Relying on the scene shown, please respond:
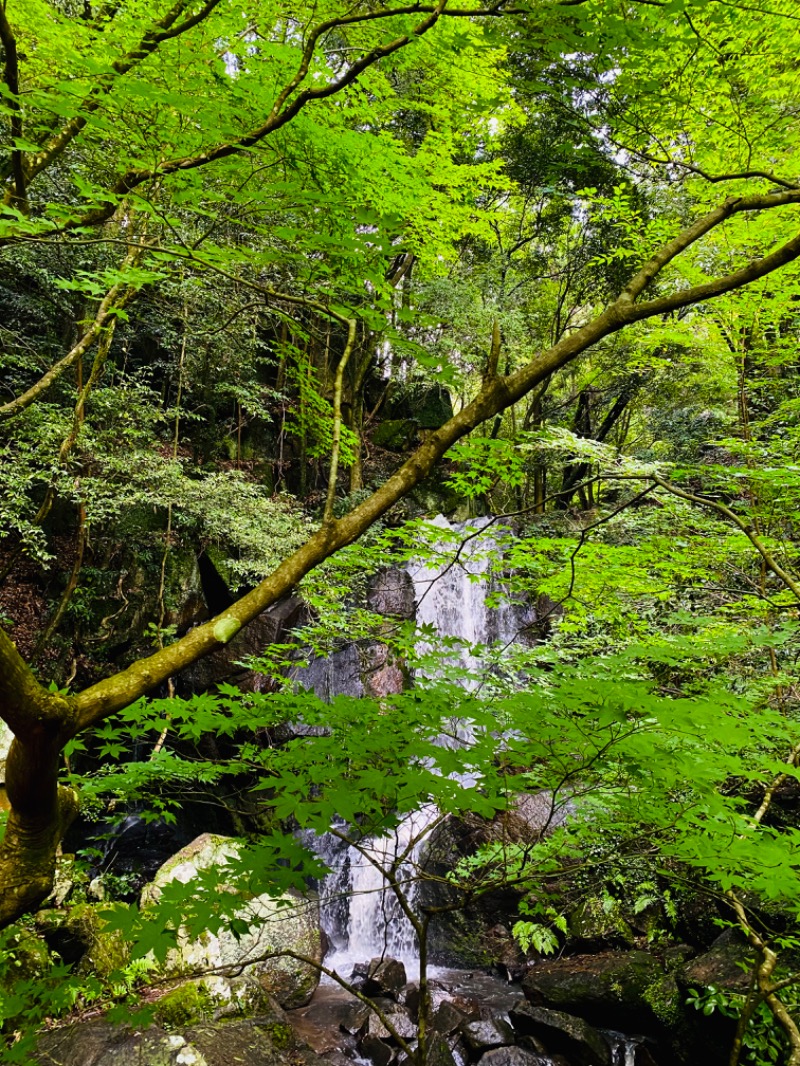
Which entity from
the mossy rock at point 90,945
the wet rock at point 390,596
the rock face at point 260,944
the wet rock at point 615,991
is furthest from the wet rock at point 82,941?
the wet rock at point 390,596

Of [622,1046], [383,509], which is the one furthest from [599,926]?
[383,509]

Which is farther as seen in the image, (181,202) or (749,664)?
(749,664)

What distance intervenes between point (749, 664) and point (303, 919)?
6.25 m

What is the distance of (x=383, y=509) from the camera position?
212cm

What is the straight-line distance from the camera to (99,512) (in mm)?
7891

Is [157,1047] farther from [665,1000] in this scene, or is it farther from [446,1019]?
[665,1000]

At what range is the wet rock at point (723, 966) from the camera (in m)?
4.74

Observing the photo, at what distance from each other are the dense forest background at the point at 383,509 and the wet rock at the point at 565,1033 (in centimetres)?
84

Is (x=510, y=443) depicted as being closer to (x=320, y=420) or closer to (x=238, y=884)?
(x=320, y=420)

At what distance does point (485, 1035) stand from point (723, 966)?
245 cm

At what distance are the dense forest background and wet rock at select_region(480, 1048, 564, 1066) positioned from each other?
1.11 metres

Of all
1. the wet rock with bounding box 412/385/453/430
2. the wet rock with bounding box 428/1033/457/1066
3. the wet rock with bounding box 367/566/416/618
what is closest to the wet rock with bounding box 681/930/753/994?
the wet rock with bounding box 428/1033/457/1066

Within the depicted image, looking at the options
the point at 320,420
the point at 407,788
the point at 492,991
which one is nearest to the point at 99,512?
the point at 320,420

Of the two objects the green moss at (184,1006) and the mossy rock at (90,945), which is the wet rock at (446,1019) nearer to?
the green moss at (184,1006)
